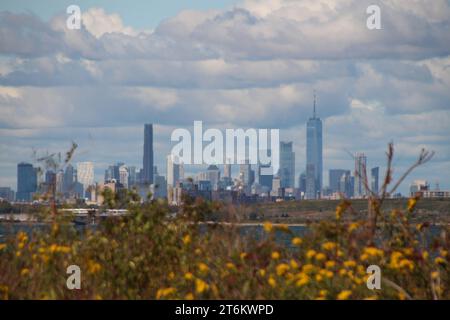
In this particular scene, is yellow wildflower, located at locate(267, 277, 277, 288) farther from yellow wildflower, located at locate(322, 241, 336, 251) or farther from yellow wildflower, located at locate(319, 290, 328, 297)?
yellow wildflower, located at locate(322, 241, 336, 251)

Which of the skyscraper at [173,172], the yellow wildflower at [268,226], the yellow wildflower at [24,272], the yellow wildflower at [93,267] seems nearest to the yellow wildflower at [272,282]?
the yellow wildflower at [268,226]

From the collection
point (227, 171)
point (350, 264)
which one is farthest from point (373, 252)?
point (227, 171)

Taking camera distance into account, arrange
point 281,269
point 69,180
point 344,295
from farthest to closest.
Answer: point 69,180, point 281,269, point 344,295

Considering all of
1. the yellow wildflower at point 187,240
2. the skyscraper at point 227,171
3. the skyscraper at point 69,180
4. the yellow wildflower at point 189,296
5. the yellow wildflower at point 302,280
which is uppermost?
the skyscraper at point 227,171

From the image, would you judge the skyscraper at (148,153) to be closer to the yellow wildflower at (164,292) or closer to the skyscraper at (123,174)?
the skyscraper at (123,174)

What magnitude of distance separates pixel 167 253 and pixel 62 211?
4.75ft

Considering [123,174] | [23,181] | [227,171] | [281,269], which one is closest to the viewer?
[281,269]

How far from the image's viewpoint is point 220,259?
33.1 ft

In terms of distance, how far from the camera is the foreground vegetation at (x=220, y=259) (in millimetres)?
9273

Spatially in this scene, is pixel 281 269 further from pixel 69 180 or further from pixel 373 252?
pixel 69 180

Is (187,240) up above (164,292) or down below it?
above
